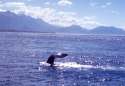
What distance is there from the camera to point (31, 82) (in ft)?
162

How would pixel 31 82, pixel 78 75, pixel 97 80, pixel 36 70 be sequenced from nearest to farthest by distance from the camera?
pixel 31 82 < pixel 97 80 < pixel 78 75 < pixel 36 70

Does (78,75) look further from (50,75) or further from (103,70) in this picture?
(103,70)

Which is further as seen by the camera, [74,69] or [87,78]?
[74,69]

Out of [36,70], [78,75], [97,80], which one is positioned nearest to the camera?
[97,80]

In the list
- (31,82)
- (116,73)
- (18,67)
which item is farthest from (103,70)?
(31,82)

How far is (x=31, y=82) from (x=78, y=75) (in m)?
9.68

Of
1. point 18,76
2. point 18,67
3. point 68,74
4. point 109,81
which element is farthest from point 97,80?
point 18,67

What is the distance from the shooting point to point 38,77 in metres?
54.2

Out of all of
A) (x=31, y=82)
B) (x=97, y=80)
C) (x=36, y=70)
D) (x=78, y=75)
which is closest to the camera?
(x=31, y=82)

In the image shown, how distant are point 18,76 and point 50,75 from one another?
16.5 ft

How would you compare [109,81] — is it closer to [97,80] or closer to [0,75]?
[97,80]

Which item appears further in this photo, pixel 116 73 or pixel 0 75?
pixel 116 73

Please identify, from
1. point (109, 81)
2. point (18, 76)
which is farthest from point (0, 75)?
point (109, 81)

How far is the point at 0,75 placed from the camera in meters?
55.2
